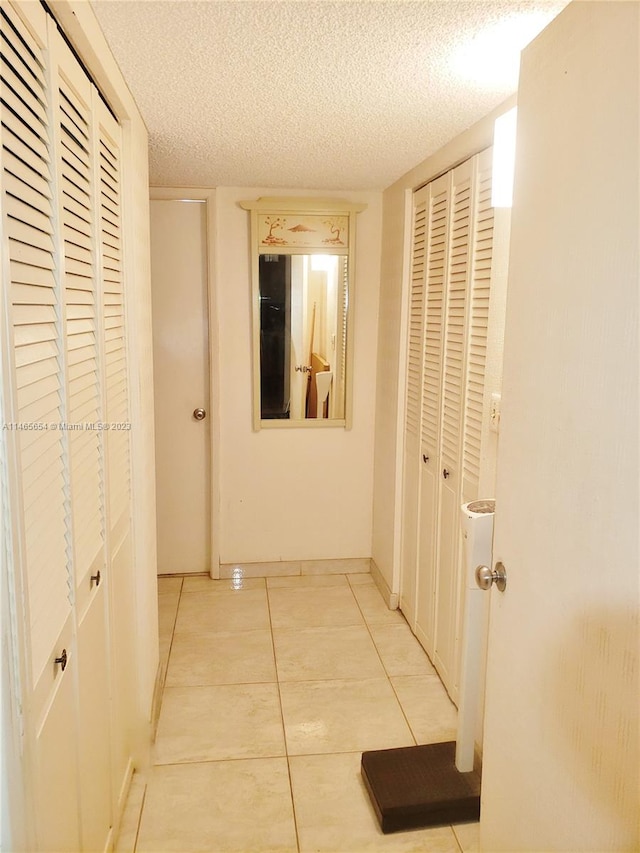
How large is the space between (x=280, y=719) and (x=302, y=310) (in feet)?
6.40

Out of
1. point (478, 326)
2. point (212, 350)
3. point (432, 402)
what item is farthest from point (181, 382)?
point (478, 326)

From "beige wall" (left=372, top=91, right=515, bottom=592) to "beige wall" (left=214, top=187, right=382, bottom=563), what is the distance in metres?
0.08

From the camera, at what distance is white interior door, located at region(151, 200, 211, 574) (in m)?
3.27

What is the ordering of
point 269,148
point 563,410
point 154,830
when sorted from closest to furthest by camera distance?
point 563,410 < point 154,830 < point 269,148

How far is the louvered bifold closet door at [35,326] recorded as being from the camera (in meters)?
0.97

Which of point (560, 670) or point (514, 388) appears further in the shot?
point (514, 388)

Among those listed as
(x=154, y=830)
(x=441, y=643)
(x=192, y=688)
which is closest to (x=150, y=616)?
(x=192, y=688)

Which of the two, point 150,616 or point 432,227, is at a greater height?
point 432,227

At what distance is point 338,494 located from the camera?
11.7 ft

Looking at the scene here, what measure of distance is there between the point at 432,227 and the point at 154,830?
2.33 metres

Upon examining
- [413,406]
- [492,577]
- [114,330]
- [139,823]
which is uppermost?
[114,330]

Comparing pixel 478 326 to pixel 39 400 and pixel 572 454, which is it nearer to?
pixel 572 454

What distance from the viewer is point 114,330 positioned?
1757 millimetres

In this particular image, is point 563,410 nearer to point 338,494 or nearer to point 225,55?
point 225,55
